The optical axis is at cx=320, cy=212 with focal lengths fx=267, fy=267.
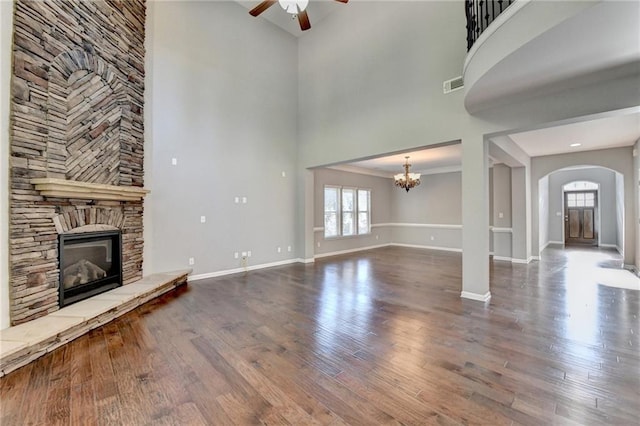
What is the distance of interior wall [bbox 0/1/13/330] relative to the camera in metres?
2.68

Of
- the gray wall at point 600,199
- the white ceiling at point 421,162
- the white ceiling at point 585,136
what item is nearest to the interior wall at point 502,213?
the white ceiling at point 585,136

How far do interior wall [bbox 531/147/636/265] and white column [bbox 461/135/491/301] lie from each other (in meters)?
4.59

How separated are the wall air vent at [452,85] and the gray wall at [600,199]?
8.52 meters

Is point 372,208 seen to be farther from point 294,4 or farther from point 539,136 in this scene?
point 294,4

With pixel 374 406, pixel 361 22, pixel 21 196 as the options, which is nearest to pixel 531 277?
pixel 374 406

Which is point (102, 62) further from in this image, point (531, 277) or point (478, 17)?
point (531, 277)

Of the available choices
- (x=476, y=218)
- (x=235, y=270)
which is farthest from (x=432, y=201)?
(x=235, y=270)

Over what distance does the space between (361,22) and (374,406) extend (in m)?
6.59

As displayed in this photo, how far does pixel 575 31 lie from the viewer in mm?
2107

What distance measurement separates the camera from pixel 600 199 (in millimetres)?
9617

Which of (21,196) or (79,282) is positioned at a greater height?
(21,196)

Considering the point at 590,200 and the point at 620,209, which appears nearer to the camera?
the point at 620,209

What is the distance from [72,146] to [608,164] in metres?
10.2

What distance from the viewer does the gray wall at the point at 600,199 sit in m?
9.37
